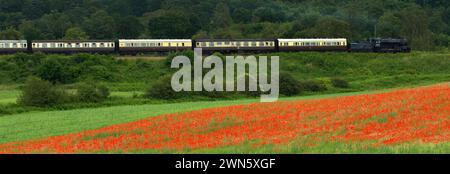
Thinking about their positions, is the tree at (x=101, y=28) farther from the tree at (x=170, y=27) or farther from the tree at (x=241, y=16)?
the tree at (x=241, y=16)

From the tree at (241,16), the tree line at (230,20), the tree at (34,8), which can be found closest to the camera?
the tree line at (230,20)

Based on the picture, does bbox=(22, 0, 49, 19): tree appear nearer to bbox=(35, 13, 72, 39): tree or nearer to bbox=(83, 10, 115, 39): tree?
bbox=(35, 13, 72, 39): tree

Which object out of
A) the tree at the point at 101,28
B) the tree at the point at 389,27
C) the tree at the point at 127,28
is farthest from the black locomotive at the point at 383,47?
the tree at the point at 101,28

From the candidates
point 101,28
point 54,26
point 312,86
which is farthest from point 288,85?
point 54,26

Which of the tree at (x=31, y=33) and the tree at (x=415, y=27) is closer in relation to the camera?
the tree at (x=31, y=33)

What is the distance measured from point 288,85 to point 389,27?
192ft

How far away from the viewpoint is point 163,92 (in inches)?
2443

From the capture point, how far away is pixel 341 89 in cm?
6900

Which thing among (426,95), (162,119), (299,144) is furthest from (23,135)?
(426,95)

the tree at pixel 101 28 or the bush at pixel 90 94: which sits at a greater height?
the bush at pixel 90 94

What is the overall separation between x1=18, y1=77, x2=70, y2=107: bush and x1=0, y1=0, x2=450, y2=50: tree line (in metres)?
50.8

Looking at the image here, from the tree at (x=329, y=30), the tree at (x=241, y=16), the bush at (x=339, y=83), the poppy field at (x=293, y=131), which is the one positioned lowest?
the tree at (x=241, y=16)

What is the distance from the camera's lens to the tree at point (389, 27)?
118875mm

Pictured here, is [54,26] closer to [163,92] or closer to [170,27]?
[170,27]
